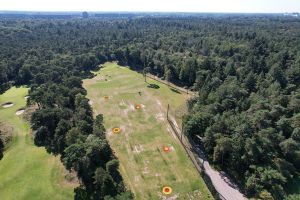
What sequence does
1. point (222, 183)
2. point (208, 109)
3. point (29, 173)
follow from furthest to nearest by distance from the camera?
point (208, 109), point (29, 173), point (222, 183)

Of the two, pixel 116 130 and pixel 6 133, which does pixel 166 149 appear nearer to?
pixel 116 130

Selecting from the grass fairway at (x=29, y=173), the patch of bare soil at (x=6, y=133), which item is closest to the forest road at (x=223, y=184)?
the grass fairway at (x=29, y=173)

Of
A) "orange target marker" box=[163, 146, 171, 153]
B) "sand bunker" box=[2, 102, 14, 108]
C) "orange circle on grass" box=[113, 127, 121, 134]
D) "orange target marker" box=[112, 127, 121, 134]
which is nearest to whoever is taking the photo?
"orange target marker" box=[163, 146, 171, 153]

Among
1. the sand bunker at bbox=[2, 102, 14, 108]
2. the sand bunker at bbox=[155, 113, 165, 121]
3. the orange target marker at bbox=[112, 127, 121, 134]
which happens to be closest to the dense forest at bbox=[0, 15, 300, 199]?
the orange target marker at bbox=[112, 127, 121, 134]

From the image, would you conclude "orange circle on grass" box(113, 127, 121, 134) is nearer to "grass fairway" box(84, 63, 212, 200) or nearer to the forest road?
"grass fairway" box(84, 63, 212, 200)

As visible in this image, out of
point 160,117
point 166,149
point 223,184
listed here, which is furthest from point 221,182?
point 160,117

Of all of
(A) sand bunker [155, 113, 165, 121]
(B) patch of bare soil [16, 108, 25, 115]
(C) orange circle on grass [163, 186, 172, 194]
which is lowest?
(B) patch of bare soil [16, 108, 25, 115]

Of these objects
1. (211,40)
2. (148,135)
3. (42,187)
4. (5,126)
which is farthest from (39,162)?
(211,40)

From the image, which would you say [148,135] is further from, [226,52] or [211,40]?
[211,40]
